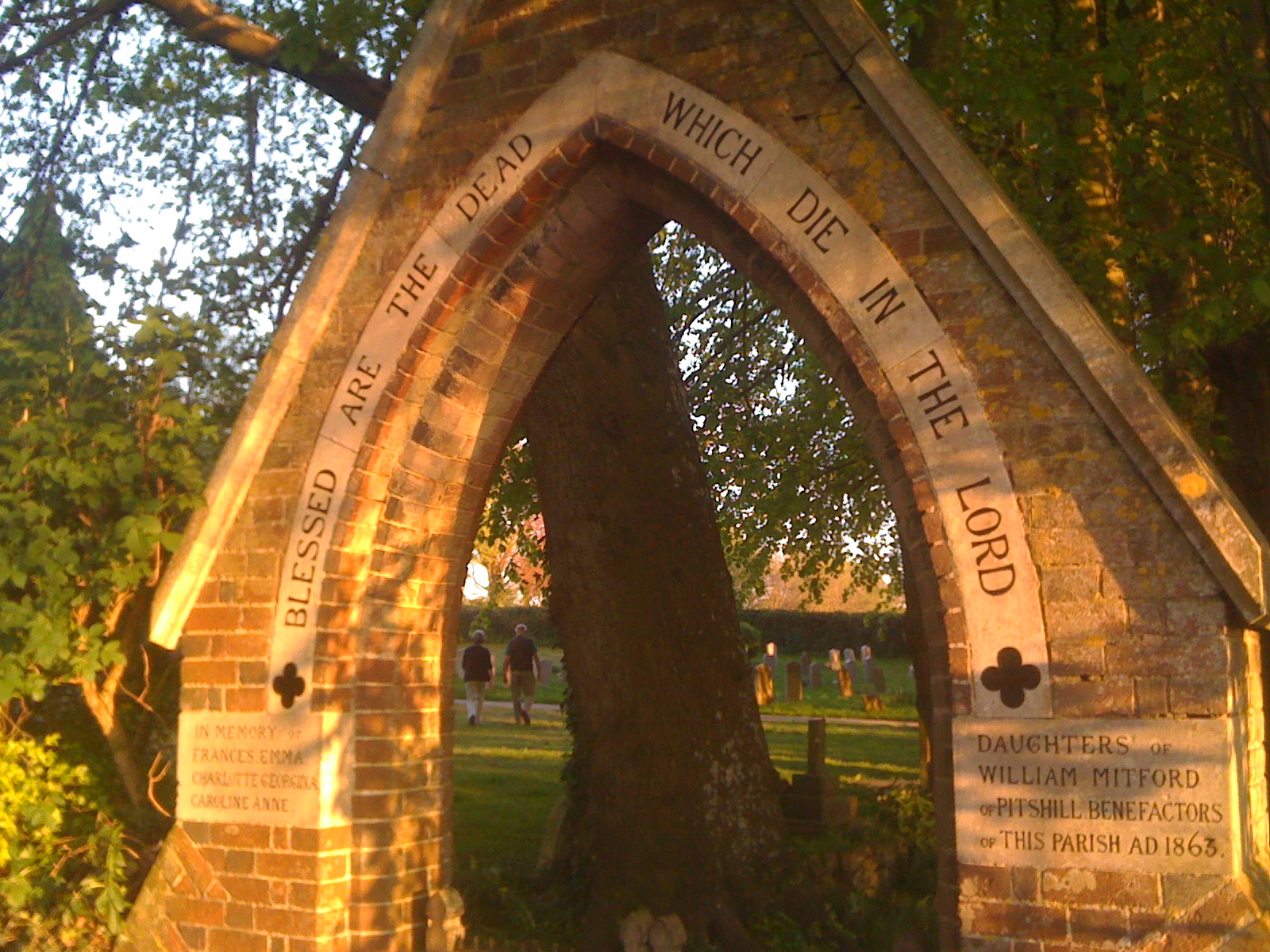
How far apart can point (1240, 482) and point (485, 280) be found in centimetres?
474

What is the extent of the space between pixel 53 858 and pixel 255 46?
16.2 ft

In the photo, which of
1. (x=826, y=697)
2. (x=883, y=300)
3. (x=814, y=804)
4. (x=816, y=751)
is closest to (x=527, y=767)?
(x=816, y=751)

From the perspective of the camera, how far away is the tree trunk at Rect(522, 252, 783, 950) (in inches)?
348

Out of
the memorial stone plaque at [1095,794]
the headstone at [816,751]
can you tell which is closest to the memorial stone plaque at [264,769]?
the memorial stone plaque at [1095,794]

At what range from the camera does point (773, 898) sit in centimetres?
886

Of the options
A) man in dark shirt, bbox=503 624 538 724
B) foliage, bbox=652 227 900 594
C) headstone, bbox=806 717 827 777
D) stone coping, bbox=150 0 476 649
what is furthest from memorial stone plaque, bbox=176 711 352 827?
man in dark shirt, bbox=503 624 538 724

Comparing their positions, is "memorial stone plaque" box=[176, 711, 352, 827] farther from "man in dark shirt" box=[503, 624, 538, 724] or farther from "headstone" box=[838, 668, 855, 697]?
"headstone" box=[838, 668, 855, 697]

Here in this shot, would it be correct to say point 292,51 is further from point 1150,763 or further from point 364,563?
point 1150,763

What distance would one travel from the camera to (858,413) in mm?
5645

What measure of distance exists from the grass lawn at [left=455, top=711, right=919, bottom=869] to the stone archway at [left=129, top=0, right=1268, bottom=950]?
4053 mm

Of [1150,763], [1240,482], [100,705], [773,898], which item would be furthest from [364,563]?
[1240,482]

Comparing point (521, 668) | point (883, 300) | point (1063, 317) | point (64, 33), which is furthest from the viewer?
point (521, 668)

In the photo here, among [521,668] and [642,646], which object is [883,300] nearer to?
[642,646]

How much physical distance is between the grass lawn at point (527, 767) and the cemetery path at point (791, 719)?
131 millimetres
